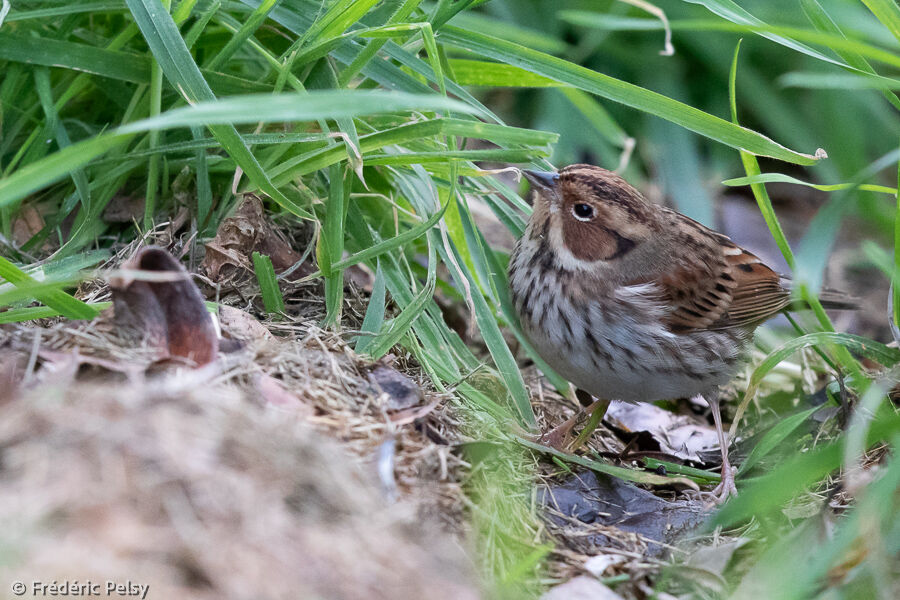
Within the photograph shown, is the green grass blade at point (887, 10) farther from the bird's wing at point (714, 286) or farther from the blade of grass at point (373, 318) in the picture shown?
the blade of grass at point (373, 318)

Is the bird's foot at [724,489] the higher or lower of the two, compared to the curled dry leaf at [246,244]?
lower

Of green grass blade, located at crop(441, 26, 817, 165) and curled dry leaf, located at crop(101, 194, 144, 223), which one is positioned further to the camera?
curled dry leaf, located at crop(101, 194, 144, 223)

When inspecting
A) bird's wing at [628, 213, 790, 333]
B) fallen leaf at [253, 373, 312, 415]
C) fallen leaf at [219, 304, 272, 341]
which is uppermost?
bird's wing at [628, 213, 790, 333]

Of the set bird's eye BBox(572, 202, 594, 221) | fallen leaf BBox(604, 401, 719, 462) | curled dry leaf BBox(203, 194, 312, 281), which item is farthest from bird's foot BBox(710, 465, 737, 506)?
curled dry leaf BBox(203, 194, 312, 281)

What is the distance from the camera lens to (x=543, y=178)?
329 cm

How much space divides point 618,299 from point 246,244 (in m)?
1.28

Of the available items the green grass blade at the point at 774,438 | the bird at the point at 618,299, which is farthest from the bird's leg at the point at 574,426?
the green grass blade at the point at 774,438

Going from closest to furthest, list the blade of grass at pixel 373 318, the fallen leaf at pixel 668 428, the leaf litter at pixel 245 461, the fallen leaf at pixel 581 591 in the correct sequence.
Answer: the leaf litter at pixel 245 461 → the fallen leaf at pixel 581 591 → the blade of grass at pixel 373 318 → the fallen leaf at pixel 668 428

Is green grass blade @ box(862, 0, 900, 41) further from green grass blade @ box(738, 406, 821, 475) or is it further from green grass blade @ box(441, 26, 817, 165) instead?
green grass blade @ box(738, 406, 821, 475)

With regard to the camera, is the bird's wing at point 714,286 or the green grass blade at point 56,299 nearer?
the green grass blade at point 56,299

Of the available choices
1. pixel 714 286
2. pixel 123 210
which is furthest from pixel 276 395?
pixel 714 286

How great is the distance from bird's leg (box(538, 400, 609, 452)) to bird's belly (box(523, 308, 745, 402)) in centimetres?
13

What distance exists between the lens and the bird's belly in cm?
318

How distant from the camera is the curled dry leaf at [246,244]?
2.98m
